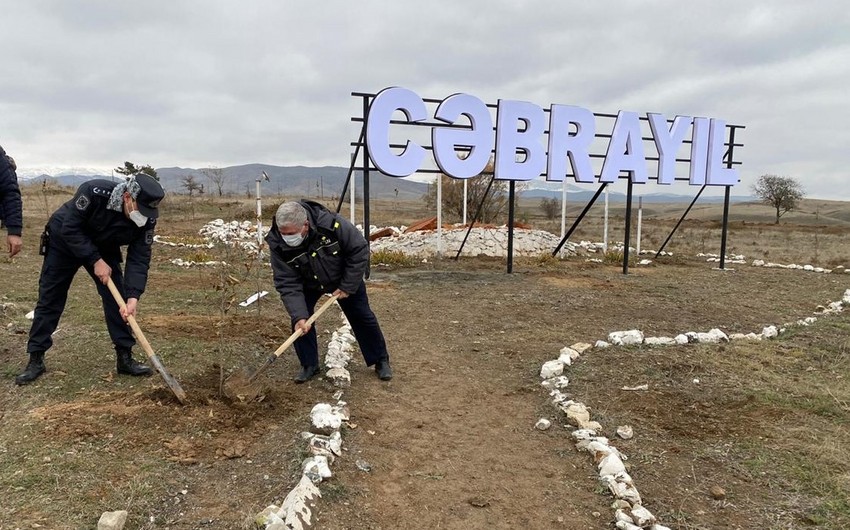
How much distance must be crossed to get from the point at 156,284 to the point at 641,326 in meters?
7.64

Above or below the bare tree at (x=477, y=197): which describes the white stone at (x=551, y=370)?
below

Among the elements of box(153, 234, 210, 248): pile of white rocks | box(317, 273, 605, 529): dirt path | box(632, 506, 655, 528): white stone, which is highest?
box(153, 234, 210, 248): pile of white rocks

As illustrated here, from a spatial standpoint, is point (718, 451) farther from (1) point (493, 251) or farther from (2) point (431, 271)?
(1) point (493, 251)

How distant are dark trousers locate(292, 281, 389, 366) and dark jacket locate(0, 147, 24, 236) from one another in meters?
2.37

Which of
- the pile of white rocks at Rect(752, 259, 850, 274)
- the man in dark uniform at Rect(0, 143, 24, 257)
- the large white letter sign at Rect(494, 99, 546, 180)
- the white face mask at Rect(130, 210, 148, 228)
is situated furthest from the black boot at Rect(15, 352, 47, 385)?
the pile of white rocks at Rect(752, 259, 850, 274)

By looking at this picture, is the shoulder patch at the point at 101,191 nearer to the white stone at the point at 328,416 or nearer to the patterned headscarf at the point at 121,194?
the patterned headscarf at the point at 121,194

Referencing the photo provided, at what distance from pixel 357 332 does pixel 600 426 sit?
2229mm

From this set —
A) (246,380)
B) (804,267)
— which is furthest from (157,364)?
(804,267)

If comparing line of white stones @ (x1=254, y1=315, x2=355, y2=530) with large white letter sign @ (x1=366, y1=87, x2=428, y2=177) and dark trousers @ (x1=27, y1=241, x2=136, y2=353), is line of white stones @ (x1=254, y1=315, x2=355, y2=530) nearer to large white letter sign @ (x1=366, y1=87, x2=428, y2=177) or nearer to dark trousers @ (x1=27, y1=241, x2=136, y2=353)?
dark trousers @ (x1=27, y1=241, x2=136, y2=353)

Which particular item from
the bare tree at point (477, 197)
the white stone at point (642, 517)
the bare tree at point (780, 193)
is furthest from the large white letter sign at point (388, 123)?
the bare tree at point (780, 193)

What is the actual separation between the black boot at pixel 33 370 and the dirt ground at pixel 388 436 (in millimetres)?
75

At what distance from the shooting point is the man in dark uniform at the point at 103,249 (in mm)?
4199

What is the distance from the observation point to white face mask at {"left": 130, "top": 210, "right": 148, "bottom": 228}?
13.8 feet

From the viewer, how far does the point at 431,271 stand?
1220cm
